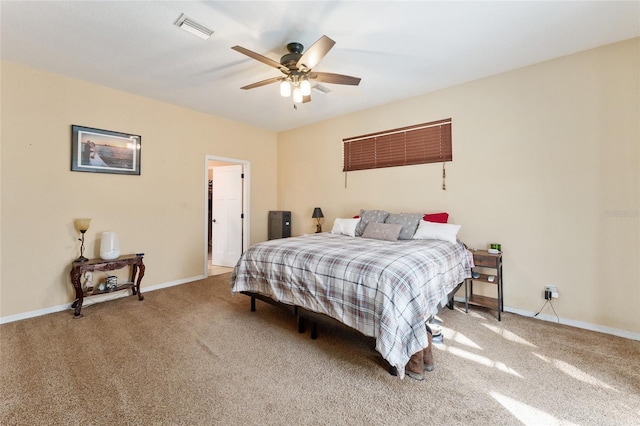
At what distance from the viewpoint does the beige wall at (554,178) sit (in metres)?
2.56

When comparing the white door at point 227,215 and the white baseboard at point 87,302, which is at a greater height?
the white door at point 227,215

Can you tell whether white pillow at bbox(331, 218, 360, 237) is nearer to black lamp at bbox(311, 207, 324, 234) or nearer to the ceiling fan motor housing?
black lamp at bbox(311, 207, 324, 234)

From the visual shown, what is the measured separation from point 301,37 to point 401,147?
218 cm

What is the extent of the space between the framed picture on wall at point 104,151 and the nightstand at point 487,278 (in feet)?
15.0

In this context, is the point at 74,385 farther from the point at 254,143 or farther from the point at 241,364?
the point at 254,143

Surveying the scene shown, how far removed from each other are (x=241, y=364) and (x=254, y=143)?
4.20m

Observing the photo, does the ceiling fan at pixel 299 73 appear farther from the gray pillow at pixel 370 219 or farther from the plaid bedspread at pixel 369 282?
the gray pillow at pixel 370 219

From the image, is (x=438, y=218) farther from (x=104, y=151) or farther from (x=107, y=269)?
(x=104, y=151)

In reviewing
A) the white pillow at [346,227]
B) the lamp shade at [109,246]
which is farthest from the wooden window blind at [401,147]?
the lamp shade at [109,246]

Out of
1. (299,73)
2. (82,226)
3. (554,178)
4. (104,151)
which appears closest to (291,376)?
(299,73)

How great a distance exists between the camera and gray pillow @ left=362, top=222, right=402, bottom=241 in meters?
3.31

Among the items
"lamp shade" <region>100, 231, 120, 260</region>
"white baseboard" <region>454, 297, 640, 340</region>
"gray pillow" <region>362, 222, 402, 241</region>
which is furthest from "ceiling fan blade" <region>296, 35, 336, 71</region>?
"white baseboard" <region>454, 297, 640, 340</region>

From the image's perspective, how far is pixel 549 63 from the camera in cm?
290

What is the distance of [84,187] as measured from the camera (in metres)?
3.39
